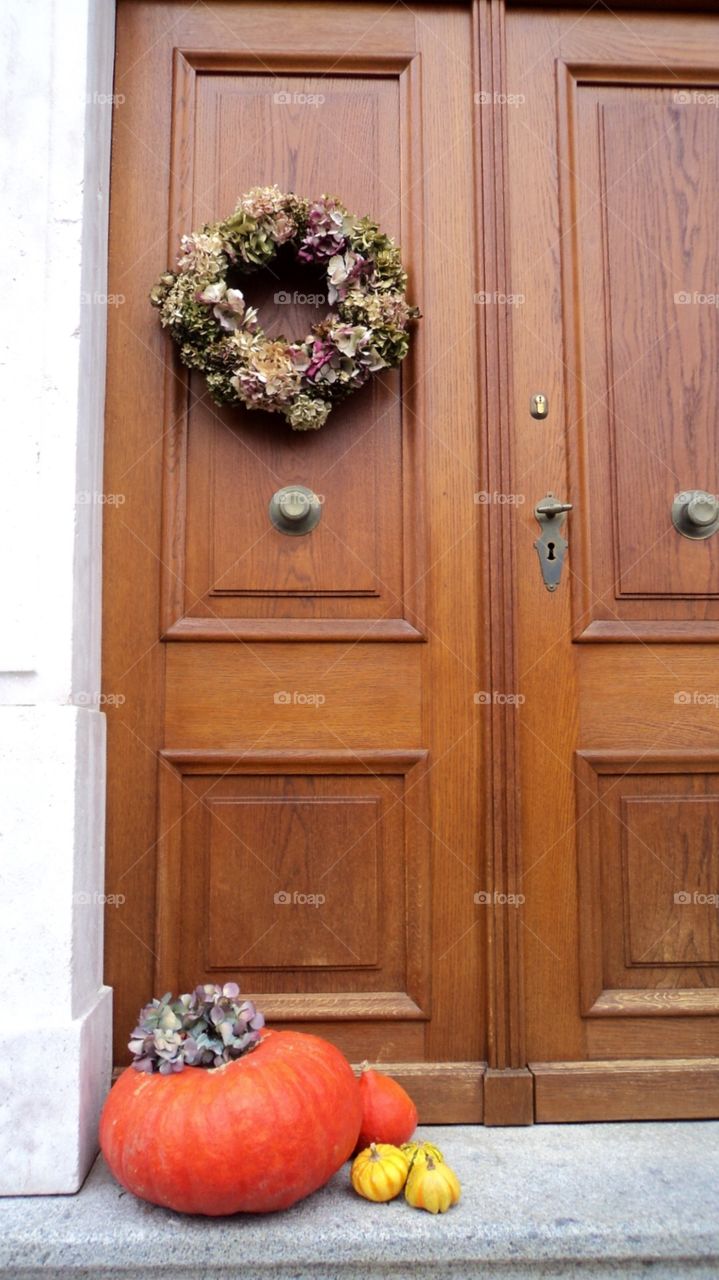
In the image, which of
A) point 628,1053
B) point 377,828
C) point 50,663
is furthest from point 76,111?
point 628,1053

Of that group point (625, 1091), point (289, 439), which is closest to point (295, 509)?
point (289, 439)

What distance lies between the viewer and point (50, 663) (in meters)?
Result: 2.02

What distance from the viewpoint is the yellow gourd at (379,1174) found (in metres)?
1.80

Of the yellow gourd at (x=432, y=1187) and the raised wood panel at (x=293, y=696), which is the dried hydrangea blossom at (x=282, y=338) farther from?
the yellow gourd at (x=432, y=1187)

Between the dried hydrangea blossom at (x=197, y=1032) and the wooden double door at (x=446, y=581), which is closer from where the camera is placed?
the dried hydrangea blossom at (x=197, y=1032)

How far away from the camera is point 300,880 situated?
2.23 meters

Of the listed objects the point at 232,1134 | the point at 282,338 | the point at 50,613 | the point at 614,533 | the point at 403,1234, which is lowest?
the point at 403,1234

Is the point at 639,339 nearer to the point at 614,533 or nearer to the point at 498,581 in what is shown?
the point at 614,533

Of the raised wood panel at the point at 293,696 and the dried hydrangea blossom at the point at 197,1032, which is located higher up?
the raised wood panel at the point at 293,696

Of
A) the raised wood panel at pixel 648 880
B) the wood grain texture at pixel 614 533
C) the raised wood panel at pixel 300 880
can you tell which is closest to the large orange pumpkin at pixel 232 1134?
the raised wood panel at pixel 300 880

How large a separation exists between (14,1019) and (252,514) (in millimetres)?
1170

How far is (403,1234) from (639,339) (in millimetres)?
1955

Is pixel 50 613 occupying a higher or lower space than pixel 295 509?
lower

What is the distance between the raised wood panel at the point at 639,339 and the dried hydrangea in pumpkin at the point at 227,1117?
111cm
